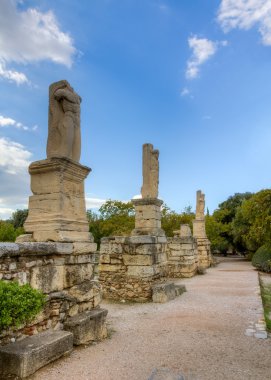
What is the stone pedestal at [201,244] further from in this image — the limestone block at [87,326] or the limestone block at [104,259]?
the limestone block at [87,326]

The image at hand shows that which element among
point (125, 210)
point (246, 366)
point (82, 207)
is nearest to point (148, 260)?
point (82, 207)

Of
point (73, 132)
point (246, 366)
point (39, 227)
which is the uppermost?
point (73, 132)

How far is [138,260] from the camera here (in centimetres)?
845

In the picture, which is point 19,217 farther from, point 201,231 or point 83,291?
point 83,291

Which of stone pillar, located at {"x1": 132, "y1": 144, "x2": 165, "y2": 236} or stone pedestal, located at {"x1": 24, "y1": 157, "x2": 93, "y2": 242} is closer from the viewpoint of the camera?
stone pedestal, located at {"x1": 24, "y1": 157, "x2": 93, "y2": 242}

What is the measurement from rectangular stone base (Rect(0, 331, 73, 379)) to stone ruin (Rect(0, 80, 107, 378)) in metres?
0.01

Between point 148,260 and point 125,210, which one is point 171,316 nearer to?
point 148,260

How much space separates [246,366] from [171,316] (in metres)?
2.72

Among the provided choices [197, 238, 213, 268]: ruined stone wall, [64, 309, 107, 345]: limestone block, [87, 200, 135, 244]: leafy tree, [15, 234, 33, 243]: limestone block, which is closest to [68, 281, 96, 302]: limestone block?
[64, 309, 107, 345]: limestone block

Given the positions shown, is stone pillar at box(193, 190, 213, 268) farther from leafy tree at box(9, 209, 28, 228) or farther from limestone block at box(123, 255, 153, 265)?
leafy tree at box(9, 209, 28, 228)

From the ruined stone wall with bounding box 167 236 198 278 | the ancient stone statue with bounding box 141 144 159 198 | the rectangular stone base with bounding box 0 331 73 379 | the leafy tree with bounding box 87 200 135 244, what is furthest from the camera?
the leafy tree with bounding box 87 200 135 244

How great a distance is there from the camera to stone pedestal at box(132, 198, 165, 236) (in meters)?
9.16

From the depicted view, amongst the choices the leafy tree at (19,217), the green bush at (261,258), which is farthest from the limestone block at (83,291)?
the leafy tree at (19,217)

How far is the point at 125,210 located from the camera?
27078 mm
